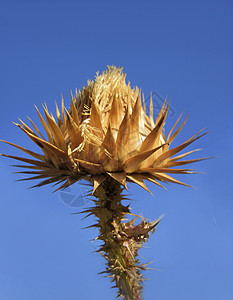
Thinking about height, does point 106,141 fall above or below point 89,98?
below

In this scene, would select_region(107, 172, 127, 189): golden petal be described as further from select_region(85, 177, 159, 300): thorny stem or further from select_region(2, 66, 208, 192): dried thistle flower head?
select_region(85, 177, 159, 300): thorny stem

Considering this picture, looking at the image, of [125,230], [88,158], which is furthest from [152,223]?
[88,158]

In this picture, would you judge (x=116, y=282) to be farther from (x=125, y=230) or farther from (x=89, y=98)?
(x=89, y=98)

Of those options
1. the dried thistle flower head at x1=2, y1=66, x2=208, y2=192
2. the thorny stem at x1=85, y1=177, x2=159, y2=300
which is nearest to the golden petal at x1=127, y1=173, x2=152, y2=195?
the dried thistle flower head at x1=2, y1=66, x2=208, y2=192

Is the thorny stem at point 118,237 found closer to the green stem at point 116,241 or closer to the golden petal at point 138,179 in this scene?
the green stem at point 116,241

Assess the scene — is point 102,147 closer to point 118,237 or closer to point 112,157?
point 112,157

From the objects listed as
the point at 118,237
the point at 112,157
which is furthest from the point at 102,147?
the point at 118,237

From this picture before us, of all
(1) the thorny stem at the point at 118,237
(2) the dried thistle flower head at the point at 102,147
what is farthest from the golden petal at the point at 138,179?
(1) the thorny stem at the point at 118,237
